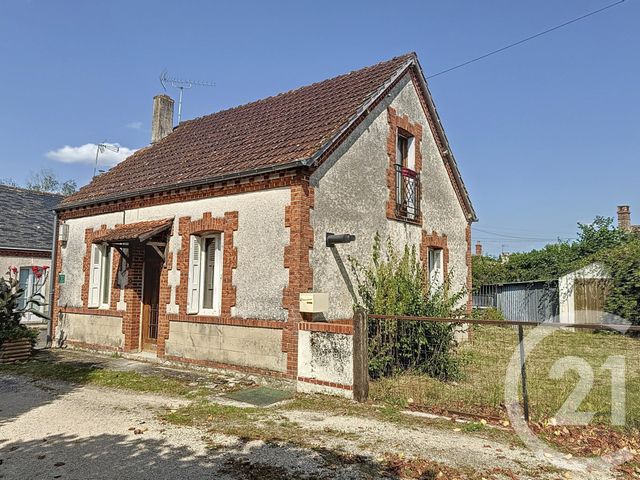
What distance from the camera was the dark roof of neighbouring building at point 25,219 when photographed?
19984 mm

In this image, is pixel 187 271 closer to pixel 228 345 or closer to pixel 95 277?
pixel 228 345

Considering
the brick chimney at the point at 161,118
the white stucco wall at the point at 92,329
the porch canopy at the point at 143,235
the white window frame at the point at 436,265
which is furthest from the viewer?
the brick chimney at the point at 161,118

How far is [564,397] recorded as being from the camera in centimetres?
684

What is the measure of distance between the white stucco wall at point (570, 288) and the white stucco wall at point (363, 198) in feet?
32.7

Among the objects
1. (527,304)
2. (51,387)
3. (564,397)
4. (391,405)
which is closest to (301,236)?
(391,405)

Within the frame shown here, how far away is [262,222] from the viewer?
8.94 metres

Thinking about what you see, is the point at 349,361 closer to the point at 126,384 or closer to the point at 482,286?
the point at 126,384

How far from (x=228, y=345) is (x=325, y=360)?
2.52 metres

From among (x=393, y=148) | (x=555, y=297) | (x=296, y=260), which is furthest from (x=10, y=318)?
(x=555, y=297)

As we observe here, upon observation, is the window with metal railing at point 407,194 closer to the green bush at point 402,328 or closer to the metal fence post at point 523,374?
the green bush at point 402,328

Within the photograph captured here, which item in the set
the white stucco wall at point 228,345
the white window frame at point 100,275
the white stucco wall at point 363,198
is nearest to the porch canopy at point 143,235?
the white window frame at point 100,275

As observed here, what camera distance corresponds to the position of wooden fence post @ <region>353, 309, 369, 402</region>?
7109 mm

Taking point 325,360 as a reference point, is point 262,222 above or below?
above

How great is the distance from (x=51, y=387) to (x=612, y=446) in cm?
889
